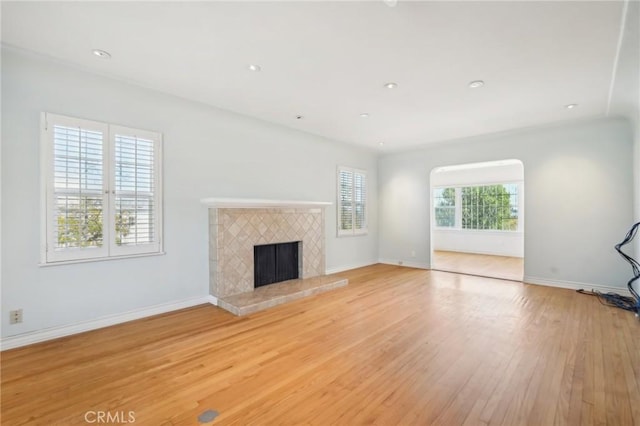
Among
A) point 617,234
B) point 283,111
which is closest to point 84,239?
point 283,111

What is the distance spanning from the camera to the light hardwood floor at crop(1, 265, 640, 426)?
6.27 ft

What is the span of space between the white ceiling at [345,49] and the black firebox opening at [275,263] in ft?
7.59

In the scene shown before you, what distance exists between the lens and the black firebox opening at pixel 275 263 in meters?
4.70

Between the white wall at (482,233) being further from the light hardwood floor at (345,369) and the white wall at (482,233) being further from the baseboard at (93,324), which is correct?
the baseboard at (93,324)

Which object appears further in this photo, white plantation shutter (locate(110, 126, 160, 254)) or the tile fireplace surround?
the tile fireplace surround

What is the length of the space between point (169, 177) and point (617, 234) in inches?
271

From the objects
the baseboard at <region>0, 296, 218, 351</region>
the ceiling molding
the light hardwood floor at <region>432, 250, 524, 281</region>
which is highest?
the ceiling molding

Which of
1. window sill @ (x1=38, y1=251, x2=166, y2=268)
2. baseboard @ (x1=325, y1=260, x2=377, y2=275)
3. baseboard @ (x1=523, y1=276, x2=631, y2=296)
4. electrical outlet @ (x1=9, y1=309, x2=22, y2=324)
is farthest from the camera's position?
baseboard @ (x1=325, y1=260, x2=377, y2=275)

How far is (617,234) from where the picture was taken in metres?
4.57

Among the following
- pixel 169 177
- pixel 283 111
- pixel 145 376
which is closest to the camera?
pixel 145 376

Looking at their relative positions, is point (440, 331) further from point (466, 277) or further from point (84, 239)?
point (84, 239)
